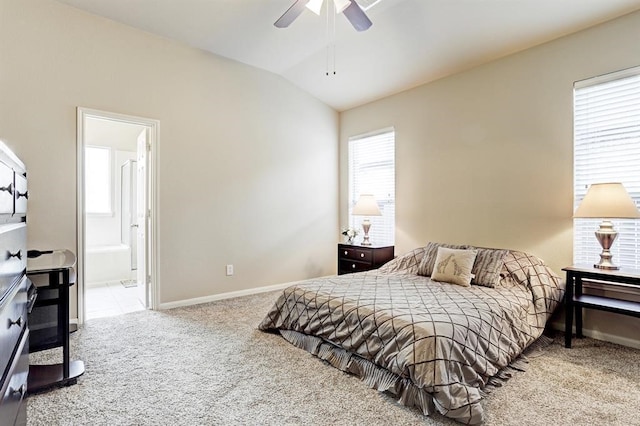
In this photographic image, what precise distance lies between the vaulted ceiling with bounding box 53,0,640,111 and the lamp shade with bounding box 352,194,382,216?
1.48m

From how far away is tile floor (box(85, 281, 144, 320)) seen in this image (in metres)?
3.82

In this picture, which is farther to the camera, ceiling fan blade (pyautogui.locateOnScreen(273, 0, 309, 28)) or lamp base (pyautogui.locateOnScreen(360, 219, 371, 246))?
lamp base (pyautogui.locateOnScreen(360, 219, 371, 246))

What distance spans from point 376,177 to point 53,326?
13.0ft

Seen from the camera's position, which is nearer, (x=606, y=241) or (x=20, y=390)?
(x=20, y=390)

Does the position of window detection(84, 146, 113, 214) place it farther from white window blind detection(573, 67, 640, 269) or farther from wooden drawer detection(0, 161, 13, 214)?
white window blind detection(573, 67, 640, 269)

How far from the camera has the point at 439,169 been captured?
13.6ft

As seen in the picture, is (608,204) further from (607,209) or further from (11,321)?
(11,321)

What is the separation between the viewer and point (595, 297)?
9.44 feet

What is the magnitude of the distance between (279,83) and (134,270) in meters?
3.71

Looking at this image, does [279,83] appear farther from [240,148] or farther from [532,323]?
[532,323]

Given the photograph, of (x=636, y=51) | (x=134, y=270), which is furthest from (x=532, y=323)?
(x=134, y=270)

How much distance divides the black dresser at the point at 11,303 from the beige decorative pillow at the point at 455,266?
9.73 feet

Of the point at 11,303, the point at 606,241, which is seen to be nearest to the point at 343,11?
the point at 11,303

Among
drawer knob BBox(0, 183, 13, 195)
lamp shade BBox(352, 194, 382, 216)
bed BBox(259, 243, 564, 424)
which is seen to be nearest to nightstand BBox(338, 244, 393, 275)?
lamp shade BBox(352, 194, 382, 216)
